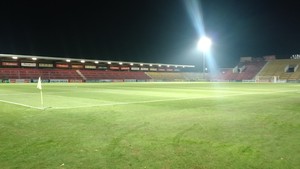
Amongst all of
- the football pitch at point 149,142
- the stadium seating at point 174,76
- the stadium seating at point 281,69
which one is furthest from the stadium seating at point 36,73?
the football pitch at point 149,142

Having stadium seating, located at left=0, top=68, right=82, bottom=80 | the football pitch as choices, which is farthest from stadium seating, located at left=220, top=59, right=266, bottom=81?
the football pitch

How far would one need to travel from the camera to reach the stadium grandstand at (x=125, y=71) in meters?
74.0

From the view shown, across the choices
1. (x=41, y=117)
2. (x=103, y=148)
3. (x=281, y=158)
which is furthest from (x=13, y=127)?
(x=281, y=158)

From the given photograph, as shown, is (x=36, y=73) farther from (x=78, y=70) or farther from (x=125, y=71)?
(x=125, y=71)

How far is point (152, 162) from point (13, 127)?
5.98 m

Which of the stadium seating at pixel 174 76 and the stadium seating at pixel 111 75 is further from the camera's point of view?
the stadium seating at pixel 174 76

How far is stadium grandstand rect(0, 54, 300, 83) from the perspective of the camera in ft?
243

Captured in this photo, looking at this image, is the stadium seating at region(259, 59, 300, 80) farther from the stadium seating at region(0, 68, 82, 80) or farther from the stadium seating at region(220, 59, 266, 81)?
the stadium seating at region(0, 68, 82, 80)

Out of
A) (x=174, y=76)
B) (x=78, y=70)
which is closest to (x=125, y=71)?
(x=78, y=70)

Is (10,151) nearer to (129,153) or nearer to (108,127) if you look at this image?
(129,153)

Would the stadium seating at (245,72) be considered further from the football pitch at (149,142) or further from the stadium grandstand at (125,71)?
the football pitch at (149,142)

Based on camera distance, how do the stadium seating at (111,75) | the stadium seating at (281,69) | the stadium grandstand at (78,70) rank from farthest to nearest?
the stadium seating at (281,69) → the stadium seating at (111,75) → the stadium grandstand at (78,70)

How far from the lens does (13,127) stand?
9.81 metres

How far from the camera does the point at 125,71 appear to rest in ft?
319
